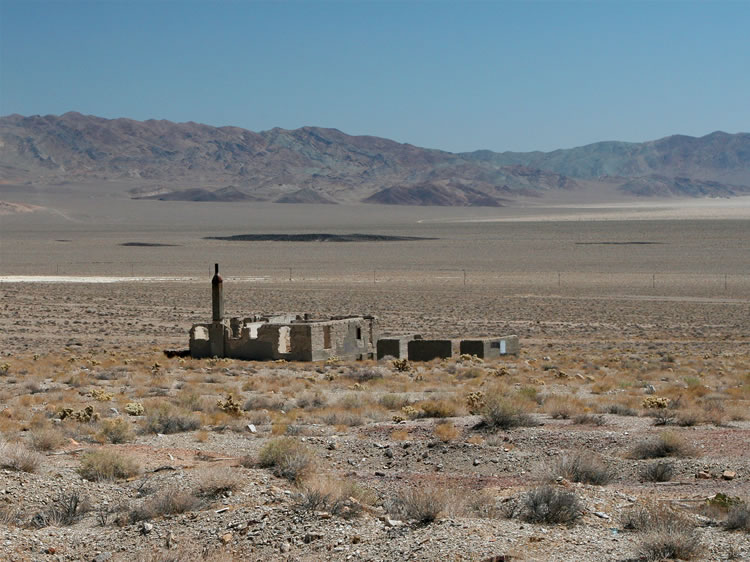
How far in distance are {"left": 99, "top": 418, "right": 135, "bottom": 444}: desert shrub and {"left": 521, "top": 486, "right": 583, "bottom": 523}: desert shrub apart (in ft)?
23.2

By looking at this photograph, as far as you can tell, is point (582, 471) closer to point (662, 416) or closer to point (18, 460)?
point (662, 416)

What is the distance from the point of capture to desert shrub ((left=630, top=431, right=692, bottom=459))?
1327 centimetres

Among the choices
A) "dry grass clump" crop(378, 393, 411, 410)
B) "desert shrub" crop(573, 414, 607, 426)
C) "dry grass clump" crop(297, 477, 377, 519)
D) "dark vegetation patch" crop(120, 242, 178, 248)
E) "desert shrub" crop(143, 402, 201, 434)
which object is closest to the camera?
"dry grass clump" crop(297, 477, 377, 519)

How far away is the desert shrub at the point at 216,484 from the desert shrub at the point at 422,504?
1.78 m

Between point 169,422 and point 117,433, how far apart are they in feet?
4.67

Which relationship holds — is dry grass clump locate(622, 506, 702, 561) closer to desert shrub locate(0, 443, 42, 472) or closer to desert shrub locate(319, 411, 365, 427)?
desert shrub locate(0, 443, 42, 472)

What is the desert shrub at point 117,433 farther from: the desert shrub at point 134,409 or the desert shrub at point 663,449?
the desert shrub at point 663,449

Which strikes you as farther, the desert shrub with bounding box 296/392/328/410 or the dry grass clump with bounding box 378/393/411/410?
the desert shrub with bounding box 296/392/328/410

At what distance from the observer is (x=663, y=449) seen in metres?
13.3

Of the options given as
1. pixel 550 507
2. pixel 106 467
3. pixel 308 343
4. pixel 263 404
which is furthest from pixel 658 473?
pixel 308 343

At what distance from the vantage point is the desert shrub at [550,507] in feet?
31.6

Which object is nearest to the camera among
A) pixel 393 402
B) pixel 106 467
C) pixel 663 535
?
pixel 663 535

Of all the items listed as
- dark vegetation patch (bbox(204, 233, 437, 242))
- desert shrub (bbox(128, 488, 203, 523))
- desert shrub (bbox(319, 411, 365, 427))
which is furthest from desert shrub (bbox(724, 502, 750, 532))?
dark vegetation patch (bbox(204, 233, 437, 242))

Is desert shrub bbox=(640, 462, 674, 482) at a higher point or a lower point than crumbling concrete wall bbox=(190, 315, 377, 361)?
higher
